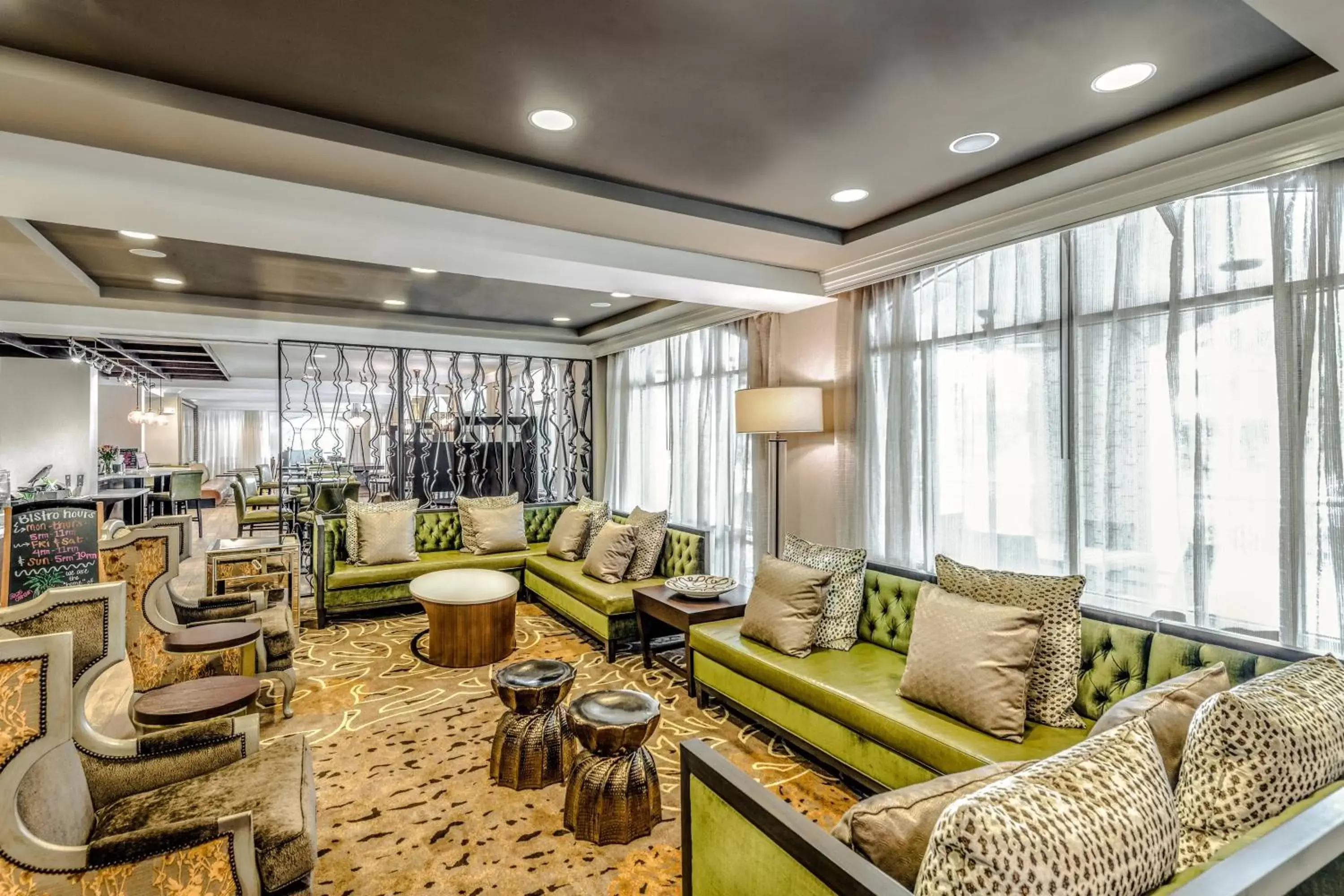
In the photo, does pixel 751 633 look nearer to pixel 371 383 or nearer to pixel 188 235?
pixel 188 235

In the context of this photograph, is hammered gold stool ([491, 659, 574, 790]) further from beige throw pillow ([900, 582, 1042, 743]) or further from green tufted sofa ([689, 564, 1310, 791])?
beige throw pillow ([900, 582, 1042, 743])

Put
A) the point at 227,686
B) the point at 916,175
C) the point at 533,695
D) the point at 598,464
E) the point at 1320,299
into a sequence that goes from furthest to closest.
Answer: the point at 598,464
the point at 916,175
the point at 533,695
the point at 227,686
the point at 1320,299

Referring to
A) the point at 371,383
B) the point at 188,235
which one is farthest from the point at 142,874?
the point at 371,383

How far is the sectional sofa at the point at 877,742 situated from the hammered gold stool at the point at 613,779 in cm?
75

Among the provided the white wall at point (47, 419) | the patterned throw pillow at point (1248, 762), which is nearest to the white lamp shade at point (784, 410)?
the patterned throw pillow at point (1248, 762)

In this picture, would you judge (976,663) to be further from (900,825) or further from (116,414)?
(116,414)

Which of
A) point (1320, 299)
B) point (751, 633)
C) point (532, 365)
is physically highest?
point (532, 365)

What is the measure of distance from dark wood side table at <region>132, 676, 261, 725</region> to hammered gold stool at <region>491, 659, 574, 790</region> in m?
0.92

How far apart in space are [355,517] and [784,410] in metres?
3.68

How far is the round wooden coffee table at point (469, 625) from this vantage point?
407cm

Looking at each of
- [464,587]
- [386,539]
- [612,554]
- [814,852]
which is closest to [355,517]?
[386,539]

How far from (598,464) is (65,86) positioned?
5.46 metres

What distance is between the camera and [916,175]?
291cm

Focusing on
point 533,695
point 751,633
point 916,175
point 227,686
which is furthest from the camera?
point 751,633
